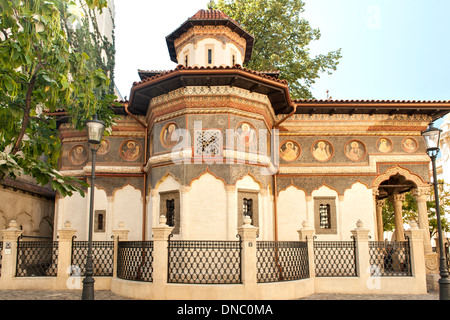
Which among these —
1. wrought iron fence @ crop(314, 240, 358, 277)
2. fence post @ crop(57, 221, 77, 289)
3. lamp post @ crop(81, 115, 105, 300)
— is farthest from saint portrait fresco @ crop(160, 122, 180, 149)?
wrought iron fence @ crop(314, 240, 358, 277)

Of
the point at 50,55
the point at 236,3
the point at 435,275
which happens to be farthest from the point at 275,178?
the point at 236,3

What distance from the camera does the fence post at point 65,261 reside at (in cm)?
1078

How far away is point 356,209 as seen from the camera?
13.6 m

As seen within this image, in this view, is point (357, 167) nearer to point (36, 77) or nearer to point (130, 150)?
point (130, 150)

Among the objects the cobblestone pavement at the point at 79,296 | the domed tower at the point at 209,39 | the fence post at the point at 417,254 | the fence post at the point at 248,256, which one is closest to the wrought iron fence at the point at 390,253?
the fence post at the point at 417,254

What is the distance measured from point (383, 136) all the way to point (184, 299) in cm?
971

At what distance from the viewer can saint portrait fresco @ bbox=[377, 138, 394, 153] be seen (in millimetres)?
14141

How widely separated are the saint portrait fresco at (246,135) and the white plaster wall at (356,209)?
171 inches

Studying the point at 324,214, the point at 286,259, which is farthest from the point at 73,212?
the point at 324,214

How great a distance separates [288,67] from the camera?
21.8m

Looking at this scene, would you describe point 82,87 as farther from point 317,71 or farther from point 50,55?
point 317,71

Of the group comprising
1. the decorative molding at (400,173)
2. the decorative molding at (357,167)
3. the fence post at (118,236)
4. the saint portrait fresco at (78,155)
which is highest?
the saint portrait fresco at (78,155)

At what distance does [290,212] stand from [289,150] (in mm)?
2302

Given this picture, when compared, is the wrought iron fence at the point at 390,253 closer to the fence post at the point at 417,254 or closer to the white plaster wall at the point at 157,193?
the fence post at the point at 417,254
